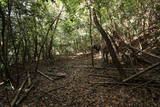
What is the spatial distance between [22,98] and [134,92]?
4.06 m

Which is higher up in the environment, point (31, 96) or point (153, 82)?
point (153, 82)

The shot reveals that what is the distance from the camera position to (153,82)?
17.9 feet

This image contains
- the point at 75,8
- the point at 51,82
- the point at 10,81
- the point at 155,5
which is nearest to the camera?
the point at 10,81

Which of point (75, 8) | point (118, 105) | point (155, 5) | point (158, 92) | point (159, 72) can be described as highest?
point (155, 5)

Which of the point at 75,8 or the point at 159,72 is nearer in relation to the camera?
the point at 159,72

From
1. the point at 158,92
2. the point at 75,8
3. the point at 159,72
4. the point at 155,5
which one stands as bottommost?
the point at 158,92

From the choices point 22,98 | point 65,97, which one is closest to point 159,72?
point 65,97

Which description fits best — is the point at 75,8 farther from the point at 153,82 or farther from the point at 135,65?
the point at 153,82

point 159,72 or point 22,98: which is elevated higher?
point 159,72

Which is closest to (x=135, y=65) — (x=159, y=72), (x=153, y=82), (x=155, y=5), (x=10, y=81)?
(x=159, y=72)

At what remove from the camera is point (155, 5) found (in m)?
10.8

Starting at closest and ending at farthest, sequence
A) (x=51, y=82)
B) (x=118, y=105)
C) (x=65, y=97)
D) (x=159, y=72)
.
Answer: (x=118, y=105) → (x=65, y=97) → (x=159, y=72) → (x=51, y=82)

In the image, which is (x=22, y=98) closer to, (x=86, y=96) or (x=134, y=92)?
Answer: (x=86, y=96)

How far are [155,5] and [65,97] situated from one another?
9.34 meters
